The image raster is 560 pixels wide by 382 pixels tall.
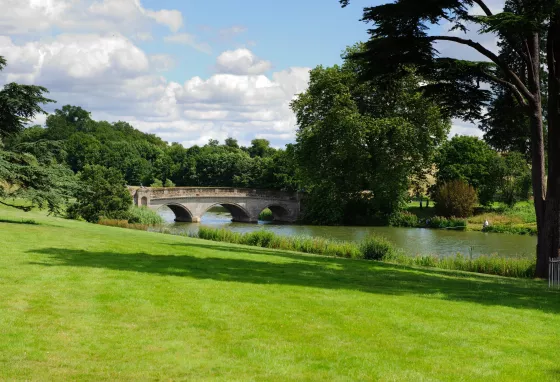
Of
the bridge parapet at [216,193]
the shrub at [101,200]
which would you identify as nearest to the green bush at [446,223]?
the bridge parapet at [216,193]

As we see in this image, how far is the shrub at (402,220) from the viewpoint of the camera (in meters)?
51.1

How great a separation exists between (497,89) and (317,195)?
34712 millimetres

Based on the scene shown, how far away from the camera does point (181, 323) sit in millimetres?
8055

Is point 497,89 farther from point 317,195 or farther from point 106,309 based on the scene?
point 317,195

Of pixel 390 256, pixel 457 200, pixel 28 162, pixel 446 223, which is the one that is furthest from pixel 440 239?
pixel 28 162

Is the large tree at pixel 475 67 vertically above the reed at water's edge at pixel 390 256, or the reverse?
the large tree at pixel 475 67

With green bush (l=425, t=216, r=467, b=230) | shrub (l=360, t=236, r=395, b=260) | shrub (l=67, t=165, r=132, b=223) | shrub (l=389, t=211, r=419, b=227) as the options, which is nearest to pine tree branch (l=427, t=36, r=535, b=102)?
shrub (l=360, t=236, r=395, b=260)

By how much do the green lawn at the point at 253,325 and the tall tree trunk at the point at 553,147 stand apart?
366cm

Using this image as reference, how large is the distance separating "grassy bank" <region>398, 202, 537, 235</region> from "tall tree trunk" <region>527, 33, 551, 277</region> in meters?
28.9

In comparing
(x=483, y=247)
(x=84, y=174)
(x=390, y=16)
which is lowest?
(x=483, y=247)

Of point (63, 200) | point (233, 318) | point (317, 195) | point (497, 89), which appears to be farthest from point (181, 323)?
point (317, 195)

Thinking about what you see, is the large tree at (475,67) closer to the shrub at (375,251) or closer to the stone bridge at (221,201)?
the shrub at (375,251)

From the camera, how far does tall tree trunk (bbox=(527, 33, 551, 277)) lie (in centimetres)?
1662

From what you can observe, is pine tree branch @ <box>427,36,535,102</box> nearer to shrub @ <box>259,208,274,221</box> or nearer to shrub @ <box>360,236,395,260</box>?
shrub @ <box>360,236,395,260</box>
